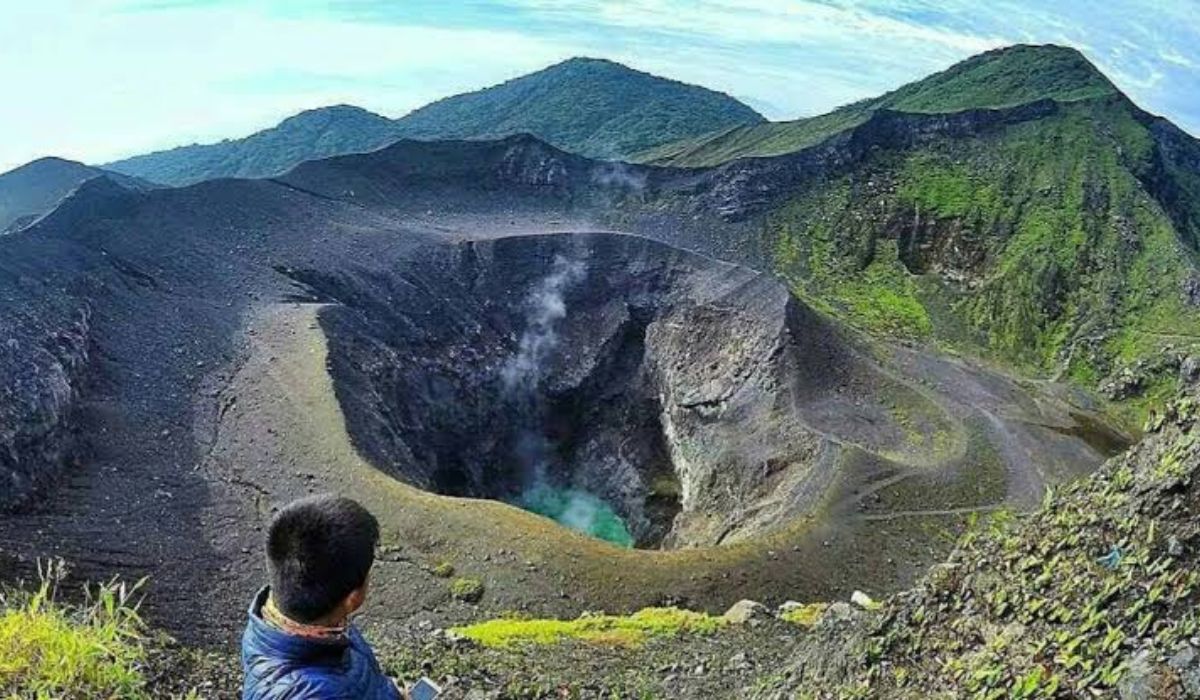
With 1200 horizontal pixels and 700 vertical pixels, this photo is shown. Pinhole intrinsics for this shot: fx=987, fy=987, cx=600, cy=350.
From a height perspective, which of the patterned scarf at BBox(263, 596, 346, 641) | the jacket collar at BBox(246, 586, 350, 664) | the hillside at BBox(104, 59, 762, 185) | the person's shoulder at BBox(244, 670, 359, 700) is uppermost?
the hillside at BBox(104, 59, 762, 185)

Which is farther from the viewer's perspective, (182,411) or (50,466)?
(182,411)

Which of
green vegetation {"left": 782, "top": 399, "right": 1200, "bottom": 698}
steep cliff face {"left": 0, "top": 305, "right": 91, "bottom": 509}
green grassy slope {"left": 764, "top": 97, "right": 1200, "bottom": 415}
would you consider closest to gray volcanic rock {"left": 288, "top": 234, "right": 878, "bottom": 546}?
steep cliff face {"left": 0, "top": 305, "right": 91, "bottom": 509}

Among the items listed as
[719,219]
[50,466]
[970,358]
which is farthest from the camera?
[719,219]

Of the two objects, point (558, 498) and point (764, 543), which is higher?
point (764, 543)

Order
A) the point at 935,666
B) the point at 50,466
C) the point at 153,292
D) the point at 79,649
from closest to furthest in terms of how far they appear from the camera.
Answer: the point at 79,649
the point at 935,666
the point at 50,466
the point at 153,292

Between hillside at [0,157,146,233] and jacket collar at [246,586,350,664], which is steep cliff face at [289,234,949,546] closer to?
jacket collar at [246,586,350,664]

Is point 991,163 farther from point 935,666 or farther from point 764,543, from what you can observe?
point 935,666

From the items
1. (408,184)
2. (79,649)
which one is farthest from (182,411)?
(408,184)
